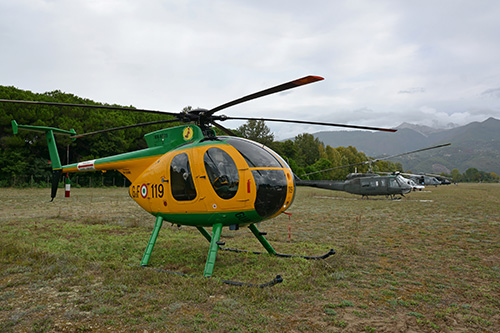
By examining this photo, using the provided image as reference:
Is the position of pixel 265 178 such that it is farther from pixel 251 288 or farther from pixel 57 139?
pixel 57 139

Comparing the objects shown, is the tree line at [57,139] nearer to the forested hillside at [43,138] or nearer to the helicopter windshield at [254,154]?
the forested hillside at [43,138]

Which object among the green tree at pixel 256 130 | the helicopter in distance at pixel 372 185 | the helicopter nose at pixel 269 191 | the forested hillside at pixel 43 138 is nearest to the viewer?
the helicopter nose at pixel 269 191

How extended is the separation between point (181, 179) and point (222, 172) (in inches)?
42.6

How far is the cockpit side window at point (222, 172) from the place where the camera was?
6070 millimetres

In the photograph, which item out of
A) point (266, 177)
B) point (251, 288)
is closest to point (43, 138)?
point (266, 177)

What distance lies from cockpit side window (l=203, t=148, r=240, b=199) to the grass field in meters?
1.70

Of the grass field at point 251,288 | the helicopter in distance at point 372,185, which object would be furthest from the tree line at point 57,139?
the grass field at point 251,288

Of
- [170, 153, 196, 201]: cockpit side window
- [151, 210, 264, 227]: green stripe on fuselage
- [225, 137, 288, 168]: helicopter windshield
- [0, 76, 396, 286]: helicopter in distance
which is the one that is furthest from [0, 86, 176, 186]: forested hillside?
[225, 137, 288, 168]: helicopter windshield

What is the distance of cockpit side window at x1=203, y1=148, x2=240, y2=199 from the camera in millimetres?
6070

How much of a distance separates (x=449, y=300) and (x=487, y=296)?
74cm

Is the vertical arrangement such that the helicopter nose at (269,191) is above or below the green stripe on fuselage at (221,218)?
above

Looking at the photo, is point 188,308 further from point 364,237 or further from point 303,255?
point 364,237

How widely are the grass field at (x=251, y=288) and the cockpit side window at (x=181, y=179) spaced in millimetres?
1619

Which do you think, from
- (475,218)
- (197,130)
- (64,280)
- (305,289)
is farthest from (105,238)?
(475,218)
